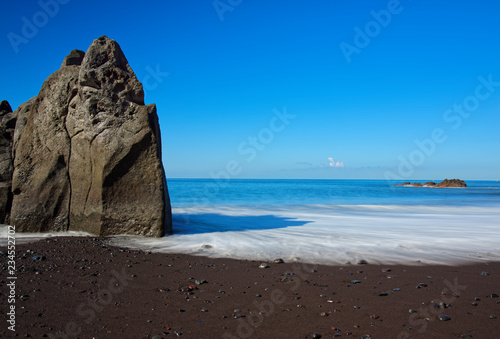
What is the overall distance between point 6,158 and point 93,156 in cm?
312

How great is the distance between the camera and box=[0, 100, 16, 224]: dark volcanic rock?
8.95 metres

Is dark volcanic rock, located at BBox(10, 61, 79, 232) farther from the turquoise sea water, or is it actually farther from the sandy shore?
the turquoise sea water

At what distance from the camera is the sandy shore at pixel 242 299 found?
3.24 meters

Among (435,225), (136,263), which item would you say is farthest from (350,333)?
(435,225)

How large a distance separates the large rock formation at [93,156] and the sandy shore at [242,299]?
83.6 inches

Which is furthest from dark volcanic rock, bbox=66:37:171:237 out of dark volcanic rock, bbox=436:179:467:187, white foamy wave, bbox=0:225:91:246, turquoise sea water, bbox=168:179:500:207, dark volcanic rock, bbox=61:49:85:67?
dark volcanic rock, bbox=436:179:467:187

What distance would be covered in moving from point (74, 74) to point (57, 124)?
127 centimetres

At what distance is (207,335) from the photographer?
3139 millimetres

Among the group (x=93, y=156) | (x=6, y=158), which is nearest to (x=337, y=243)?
(x=93, y=156)

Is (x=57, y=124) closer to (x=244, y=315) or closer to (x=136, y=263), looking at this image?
(x=136, y=263)

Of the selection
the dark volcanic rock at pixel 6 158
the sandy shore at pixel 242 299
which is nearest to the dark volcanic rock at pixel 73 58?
the dark volcanic rock at pixel 6 158

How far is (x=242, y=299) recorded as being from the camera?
402 centimetres

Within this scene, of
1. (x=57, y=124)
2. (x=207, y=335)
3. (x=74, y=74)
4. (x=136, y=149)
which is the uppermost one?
(x=74, y=74)

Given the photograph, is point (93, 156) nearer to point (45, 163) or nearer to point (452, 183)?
point (45, 163)
